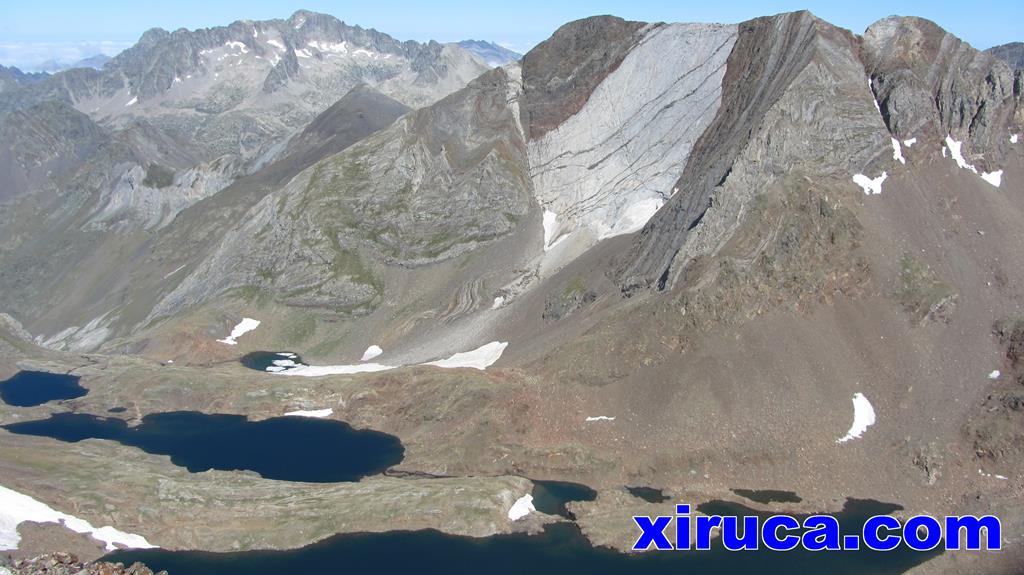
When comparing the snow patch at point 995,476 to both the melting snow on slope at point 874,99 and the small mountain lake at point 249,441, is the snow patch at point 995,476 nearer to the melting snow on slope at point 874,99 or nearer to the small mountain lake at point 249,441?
the melting snow on slope at point 874,99

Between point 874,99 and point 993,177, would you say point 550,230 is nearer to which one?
point 874,99

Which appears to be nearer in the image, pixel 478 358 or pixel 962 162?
pixel 962 162

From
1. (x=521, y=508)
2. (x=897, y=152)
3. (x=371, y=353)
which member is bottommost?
(x=521, y=508)

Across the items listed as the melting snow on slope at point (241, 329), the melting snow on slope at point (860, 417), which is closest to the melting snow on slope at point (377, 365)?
the melting snow on slope at point (241, 329)

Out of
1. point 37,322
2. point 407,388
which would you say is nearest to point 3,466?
point 407,388

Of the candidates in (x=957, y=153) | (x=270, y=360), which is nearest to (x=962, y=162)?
(x=957, y=153)

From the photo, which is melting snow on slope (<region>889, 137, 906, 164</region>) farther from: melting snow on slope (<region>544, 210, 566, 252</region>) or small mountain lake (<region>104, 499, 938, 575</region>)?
melting snow on slope (<region>544, 210, 566, 252</region>)

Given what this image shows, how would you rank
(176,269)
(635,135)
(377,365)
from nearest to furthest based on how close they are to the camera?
(377,365)
(635,135)
(176,269)
